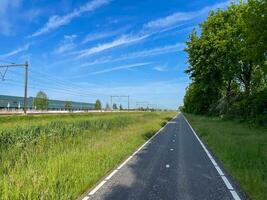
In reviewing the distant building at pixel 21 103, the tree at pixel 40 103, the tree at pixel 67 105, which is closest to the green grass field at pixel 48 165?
the distant building at pixel 21 103

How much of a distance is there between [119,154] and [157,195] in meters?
Result: 7.27

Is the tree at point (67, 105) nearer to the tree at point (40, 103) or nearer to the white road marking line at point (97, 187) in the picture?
the tree at point (40, 103)

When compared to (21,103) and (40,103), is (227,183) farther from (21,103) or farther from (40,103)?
(40,103)

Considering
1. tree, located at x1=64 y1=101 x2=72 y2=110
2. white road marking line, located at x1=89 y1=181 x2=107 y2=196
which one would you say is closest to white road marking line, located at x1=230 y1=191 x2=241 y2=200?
white road marking line, located at x1=89 y1=181 x2=107 y2=196

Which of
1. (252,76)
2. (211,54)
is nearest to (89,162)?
(211,54)

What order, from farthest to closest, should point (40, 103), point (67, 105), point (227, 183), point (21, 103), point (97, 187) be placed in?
point (67, 105), point (40, 103), point (21, 103), point (227, 183), point (97, 187)

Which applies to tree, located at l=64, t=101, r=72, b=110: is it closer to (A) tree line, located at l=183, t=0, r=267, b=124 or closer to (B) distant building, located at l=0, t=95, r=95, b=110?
(B) distant building, located at l=0, t=95, r=95, b=110

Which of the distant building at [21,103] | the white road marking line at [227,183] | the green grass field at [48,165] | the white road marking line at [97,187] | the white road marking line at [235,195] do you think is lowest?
the white road marking line at [97,187]

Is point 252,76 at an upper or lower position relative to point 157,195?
upper

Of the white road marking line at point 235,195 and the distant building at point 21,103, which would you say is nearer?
the white road marking line at point 235,195

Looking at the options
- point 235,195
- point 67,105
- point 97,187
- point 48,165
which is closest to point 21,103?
point 67,105

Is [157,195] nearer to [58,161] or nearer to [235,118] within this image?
[58,161]

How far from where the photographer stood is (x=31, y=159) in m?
11.8

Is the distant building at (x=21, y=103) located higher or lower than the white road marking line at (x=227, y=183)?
higher
